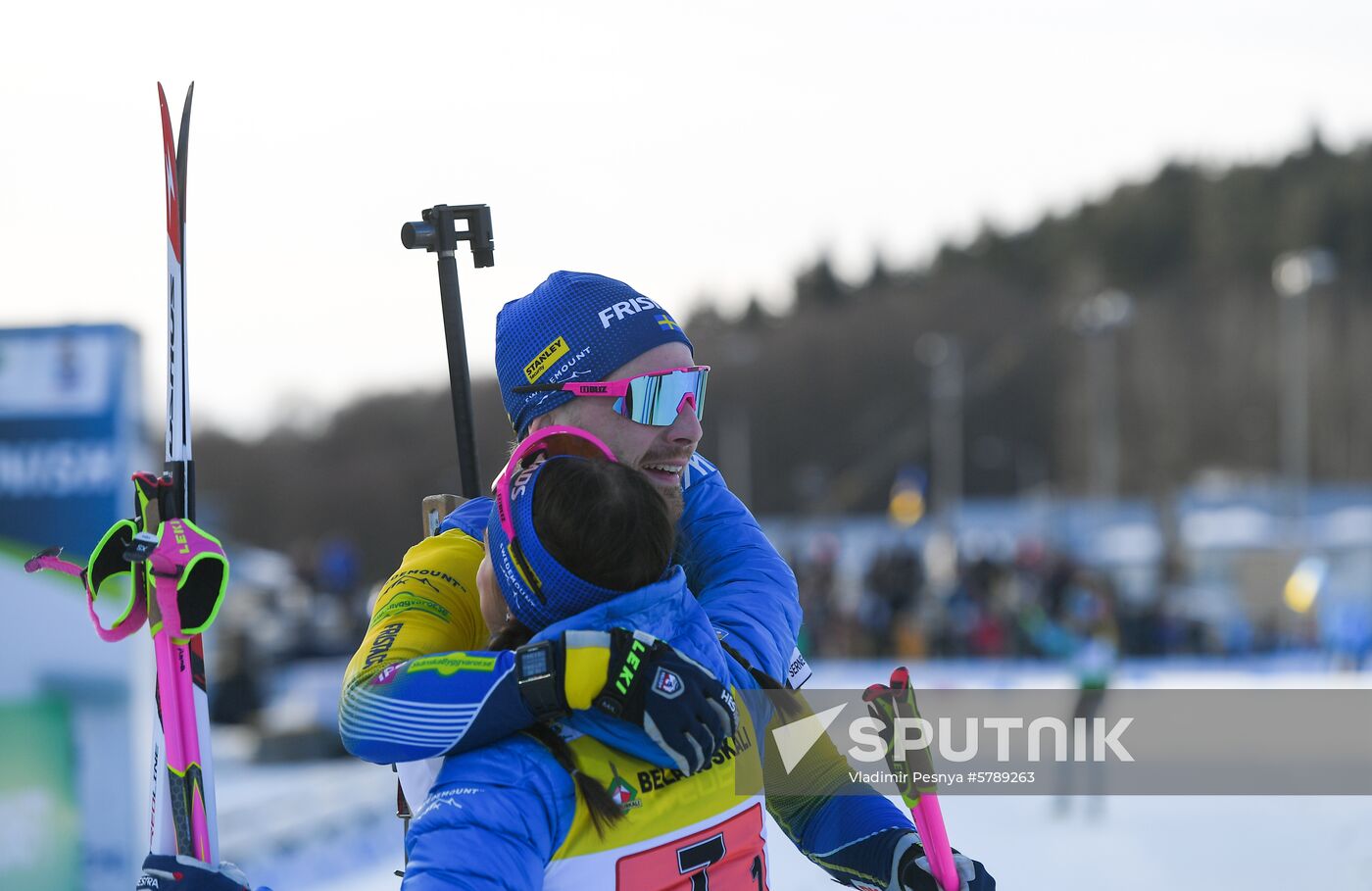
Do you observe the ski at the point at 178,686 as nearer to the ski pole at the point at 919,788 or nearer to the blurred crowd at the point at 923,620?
the ski pole at the point at 919,788

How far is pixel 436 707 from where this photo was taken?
5.37ft

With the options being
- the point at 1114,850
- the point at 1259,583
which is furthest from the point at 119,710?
the point at 1259,583

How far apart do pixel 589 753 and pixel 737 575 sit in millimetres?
489

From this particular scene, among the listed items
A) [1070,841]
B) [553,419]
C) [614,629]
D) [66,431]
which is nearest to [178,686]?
[553,419]

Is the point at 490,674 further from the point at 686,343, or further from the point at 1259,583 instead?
the point at 1259,583

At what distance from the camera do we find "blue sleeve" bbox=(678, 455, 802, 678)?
6.48 ft

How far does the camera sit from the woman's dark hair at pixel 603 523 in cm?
167

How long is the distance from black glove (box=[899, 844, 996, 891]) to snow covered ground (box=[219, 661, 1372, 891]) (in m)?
5.52

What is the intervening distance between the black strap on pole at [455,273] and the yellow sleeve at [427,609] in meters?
0.71

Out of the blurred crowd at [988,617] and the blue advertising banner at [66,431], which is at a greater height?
the blue advertising banner at [66,431]

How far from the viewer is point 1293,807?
906cm

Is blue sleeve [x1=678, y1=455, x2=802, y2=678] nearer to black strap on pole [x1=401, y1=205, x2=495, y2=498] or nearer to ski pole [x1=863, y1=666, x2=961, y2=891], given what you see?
ski pole [x1=863, y1=666, x2=961, y2=891]

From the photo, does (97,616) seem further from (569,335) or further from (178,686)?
(569,335)
